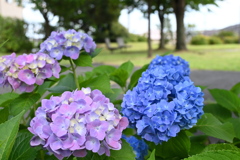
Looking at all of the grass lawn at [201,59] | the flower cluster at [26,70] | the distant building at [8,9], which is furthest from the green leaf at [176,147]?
the distant building at [8,9]

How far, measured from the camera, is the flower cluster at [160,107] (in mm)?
1034

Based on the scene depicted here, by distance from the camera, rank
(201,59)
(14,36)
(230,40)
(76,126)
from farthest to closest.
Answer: (230,40)
(14,36)
(201,59)
(76,126)

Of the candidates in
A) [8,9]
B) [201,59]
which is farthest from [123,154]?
[8,9]

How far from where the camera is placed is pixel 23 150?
0.88 metres

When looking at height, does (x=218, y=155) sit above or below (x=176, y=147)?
above

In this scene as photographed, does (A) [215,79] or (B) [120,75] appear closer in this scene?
(B) [120,75]

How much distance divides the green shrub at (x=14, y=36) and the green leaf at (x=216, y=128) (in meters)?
20.2

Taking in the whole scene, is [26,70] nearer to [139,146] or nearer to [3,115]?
[3,115]

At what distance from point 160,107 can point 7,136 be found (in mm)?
550

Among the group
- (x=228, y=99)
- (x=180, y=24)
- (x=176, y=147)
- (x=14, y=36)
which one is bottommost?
(x=176, y=147)

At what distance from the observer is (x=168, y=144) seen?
3.75 feet

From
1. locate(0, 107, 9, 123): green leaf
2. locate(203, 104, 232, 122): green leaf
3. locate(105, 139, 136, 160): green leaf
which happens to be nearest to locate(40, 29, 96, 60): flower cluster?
locate(0, 107, 9, 123): green leaf

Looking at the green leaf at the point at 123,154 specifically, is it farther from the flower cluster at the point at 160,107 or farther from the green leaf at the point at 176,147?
the green leaf at the point at 176,147

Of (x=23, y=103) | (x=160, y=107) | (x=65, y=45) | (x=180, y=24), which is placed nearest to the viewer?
(x=160, y=107)
